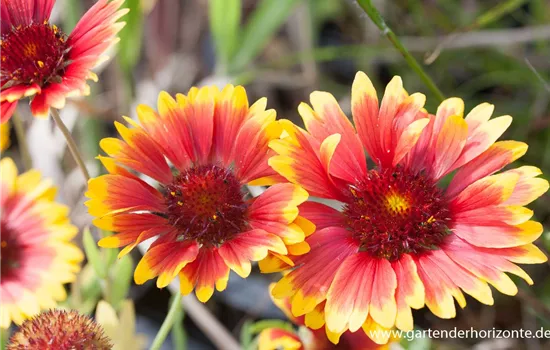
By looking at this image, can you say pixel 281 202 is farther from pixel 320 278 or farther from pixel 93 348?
pixel 93 348

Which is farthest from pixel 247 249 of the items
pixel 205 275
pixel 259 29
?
pixel 259 29

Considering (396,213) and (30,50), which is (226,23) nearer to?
(30,50)

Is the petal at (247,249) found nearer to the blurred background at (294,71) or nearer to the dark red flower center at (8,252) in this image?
the blurred background at (294,71)

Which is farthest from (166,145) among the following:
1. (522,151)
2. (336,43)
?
(336,43)

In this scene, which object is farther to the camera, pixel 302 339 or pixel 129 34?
pixel 129 34

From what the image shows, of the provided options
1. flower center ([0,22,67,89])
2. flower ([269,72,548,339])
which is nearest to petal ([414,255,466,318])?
flower ([269,72,548,339])
